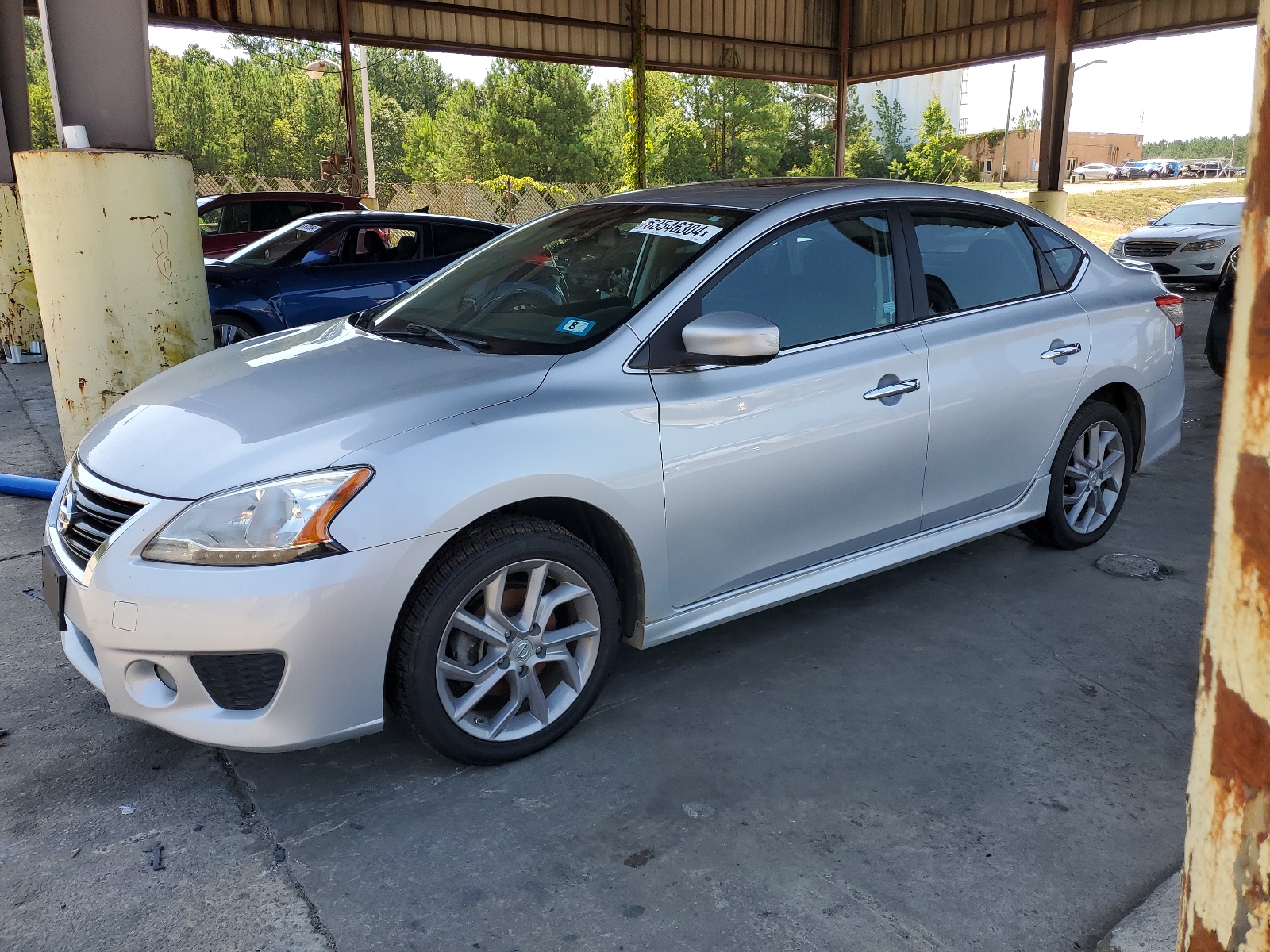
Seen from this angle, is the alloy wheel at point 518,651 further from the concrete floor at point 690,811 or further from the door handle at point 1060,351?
the door handle at point 1060,351

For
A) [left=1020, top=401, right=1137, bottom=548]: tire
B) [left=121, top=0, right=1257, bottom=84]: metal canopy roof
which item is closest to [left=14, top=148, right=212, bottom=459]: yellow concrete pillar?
[left=1020, top=401, right=1137, bottom=548]: tire

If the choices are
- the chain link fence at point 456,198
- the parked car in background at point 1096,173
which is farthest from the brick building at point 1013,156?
the chain link fence at point 456,198

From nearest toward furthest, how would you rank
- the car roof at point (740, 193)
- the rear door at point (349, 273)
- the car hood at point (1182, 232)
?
1. the car roof at point (740, 193)
2. the rear door at point (349, 273)
3. the car hood at point (1182, 232)

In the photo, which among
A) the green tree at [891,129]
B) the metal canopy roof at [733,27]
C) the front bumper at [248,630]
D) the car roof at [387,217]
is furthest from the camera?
the green tree at [891,129]

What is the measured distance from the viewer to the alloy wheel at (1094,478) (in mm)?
4414

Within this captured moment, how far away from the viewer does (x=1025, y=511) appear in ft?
13.8

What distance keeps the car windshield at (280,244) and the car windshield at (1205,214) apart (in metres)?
13.5

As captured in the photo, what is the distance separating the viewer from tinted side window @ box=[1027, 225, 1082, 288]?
4.25 m

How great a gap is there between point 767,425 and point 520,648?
3.37ft

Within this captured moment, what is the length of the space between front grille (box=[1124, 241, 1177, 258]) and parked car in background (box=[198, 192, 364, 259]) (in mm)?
11615

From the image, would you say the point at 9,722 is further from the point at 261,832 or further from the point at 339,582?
the point at 339,582

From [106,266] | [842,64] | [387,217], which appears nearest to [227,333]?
[387,217]

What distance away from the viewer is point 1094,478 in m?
4.50

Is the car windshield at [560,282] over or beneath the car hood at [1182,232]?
over
